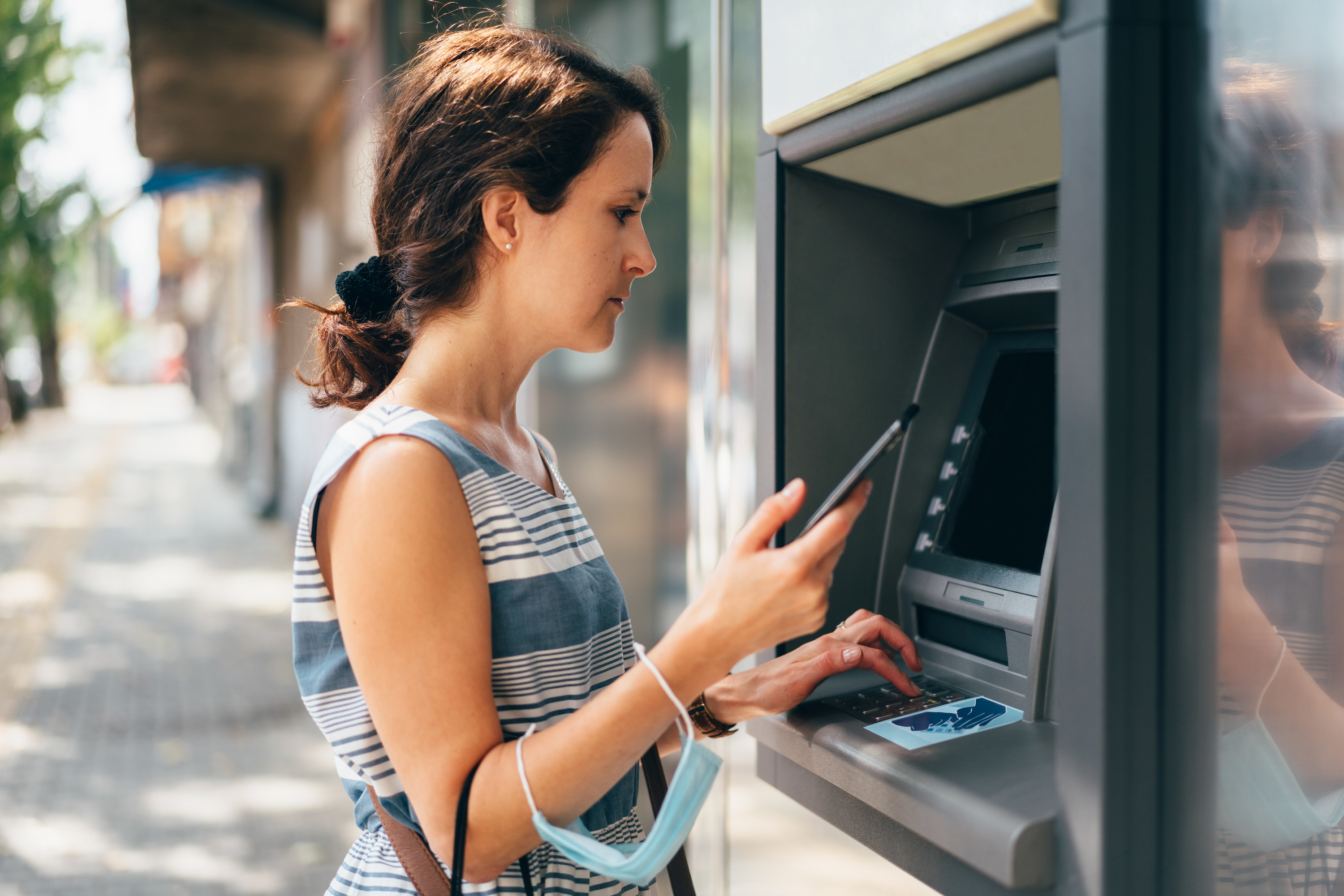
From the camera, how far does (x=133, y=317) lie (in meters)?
48.1

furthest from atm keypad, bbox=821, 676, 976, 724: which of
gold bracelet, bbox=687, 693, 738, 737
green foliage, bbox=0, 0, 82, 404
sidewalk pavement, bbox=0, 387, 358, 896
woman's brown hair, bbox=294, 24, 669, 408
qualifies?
green foliage, bbox=0, 0, 82, 404

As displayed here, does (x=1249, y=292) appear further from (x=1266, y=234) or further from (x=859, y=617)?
(x=859, y=617)

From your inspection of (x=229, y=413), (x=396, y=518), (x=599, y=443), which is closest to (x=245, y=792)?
(x=599, y=443)

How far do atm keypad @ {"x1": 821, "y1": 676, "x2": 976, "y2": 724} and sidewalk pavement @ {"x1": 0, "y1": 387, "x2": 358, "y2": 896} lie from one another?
2460 millimetres

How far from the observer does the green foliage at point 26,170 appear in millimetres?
12766

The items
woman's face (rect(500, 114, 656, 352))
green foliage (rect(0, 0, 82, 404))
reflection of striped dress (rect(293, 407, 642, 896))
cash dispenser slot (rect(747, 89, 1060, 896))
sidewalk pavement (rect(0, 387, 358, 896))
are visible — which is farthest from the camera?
green foliage (rect(0, 0, 82, 404))

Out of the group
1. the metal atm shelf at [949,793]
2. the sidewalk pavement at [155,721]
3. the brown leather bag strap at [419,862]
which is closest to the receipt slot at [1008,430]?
the metal atm shelf at [949,793]

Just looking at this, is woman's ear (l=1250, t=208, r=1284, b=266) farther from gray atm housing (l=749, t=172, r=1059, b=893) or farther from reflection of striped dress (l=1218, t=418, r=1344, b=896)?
gray atm housing (l=749, t=172, r=1059, b=893)

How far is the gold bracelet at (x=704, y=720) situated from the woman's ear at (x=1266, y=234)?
85cm

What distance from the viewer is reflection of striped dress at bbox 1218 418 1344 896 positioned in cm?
97

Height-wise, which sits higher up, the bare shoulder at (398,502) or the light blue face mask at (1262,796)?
the bare shoulder at (398,502)

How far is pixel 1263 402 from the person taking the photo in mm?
973

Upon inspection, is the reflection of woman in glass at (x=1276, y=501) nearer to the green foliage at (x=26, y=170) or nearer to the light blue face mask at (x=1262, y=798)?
the light blue face mask at (x=1262, y=798)

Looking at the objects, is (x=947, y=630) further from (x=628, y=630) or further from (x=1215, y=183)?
(x=1215, y=183)
